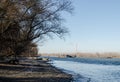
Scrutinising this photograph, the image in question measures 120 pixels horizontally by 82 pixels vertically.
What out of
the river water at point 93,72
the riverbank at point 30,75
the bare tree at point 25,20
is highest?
the bare tree at point 25,20

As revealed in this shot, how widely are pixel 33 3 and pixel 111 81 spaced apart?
16989 millimetres

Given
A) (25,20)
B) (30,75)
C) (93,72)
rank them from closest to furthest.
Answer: (25,20) < (30,75) < (93,72)

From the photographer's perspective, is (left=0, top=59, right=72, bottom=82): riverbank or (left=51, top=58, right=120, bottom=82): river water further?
(left=51, top=58, right=120, bottom=82): river water

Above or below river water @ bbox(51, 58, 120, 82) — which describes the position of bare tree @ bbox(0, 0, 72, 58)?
above

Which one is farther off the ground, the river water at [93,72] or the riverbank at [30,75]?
the riverbank at [30,75]

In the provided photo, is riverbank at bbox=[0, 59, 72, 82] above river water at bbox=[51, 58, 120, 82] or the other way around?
above

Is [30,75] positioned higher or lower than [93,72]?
higher

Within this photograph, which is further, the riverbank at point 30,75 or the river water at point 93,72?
the river water at point 93,72

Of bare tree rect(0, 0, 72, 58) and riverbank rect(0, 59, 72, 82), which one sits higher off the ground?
bare tree rect(0, 0, 72, 58)

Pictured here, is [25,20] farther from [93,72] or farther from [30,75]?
[93,72]

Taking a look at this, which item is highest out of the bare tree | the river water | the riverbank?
the bare tree

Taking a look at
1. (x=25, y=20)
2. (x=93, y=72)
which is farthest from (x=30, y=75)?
(x=93, y=72)

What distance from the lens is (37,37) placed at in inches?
997

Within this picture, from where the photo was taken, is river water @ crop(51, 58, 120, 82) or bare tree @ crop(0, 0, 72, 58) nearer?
bare tree @ crop(0, 0, 72, 58)
